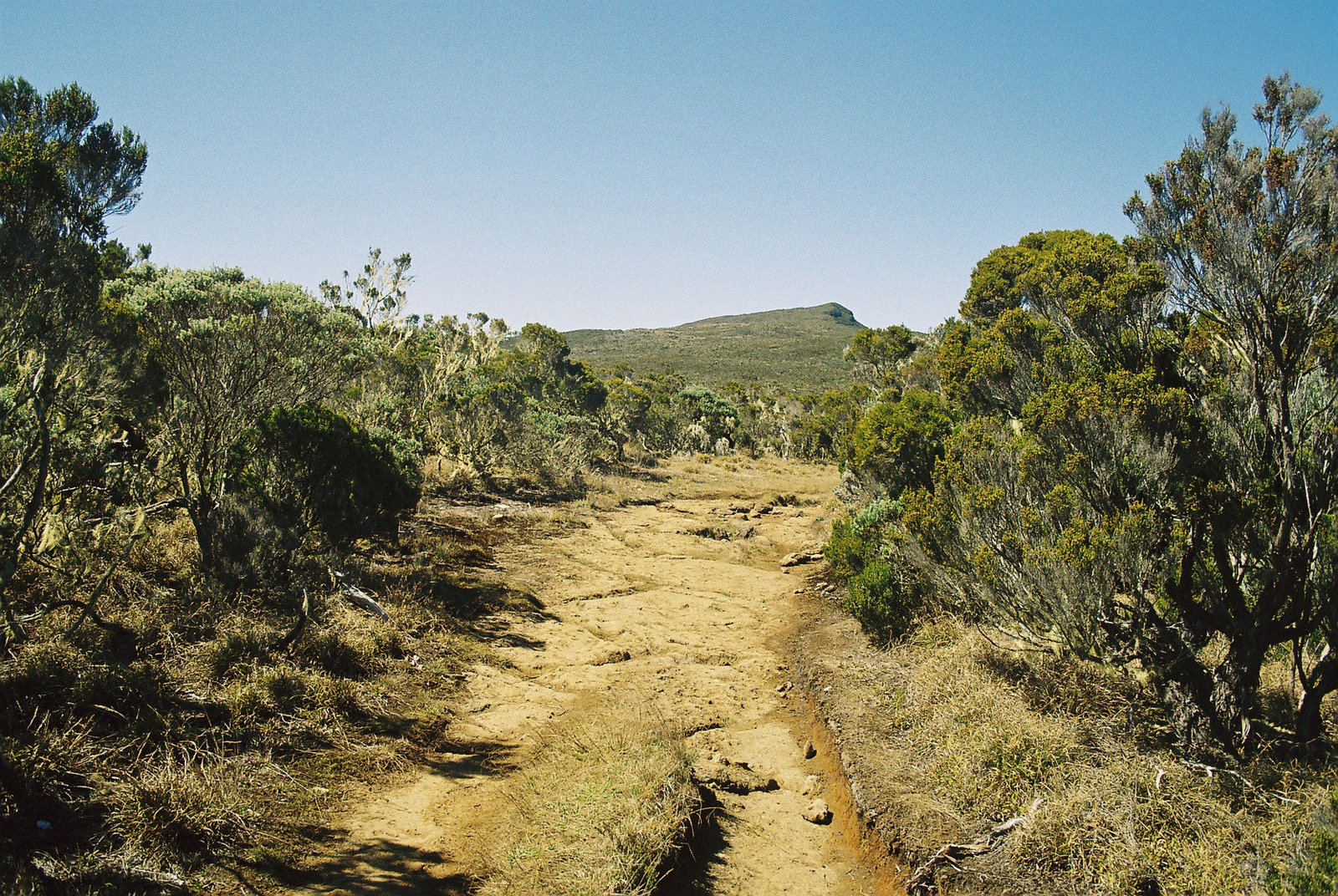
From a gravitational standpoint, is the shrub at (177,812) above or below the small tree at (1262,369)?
below

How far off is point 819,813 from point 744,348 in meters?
81.0

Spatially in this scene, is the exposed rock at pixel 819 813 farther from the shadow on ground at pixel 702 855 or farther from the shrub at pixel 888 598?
the shrub at pixel 888 598

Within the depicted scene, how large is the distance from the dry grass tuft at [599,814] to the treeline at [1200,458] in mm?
3360

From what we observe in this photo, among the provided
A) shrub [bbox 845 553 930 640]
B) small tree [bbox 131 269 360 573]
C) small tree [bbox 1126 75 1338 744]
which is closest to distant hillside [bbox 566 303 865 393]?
shrub [bbox 845 553 930 640]

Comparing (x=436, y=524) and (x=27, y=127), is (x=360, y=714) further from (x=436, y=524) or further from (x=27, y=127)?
(x=436, y=524)

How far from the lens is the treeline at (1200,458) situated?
443 cm

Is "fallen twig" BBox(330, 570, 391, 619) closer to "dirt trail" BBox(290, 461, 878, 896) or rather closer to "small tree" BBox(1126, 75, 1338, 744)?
"dirt trail" BBox(290, 461, 878, 896)

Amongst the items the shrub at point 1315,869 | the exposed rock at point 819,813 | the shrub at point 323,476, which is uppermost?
the shrub at point 323,476

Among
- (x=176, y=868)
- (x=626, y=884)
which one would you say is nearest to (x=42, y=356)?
(x=176, y=868)

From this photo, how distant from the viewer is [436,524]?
1294cm

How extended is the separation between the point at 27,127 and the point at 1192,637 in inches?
375

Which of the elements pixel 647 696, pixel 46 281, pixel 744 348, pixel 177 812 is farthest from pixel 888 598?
pixel 744 348

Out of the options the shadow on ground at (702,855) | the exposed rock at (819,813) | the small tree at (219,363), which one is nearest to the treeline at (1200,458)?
the exposed rock at (819,813)

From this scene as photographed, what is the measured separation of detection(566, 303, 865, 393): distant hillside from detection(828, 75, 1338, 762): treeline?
49215 millimetres
